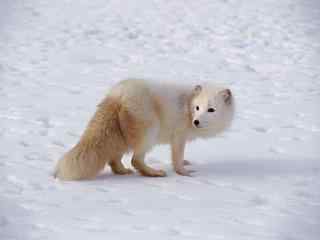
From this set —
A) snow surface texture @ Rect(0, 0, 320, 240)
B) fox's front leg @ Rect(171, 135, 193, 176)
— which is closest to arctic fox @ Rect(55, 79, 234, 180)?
fox's front leg @ Rect(171, 135, 193, 176)

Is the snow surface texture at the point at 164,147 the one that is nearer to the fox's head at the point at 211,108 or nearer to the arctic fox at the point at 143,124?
the arctic fox at the point at 143,124

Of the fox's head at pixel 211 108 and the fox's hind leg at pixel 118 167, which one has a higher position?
the fox's head at pixel 211 108

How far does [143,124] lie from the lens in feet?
16.1

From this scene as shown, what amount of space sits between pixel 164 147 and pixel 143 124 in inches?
55.2

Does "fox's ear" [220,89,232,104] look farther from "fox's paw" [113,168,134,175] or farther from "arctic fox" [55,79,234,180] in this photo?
"fox's paw" [113,168,134,175]

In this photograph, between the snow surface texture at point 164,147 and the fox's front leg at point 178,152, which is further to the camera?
the fox's front leg at point 178,152

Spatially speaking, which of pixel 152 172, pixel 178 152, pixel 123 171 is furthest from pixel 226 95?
pixel 123 171

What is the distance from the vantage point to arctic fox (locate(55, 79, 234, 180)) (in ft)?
15.9

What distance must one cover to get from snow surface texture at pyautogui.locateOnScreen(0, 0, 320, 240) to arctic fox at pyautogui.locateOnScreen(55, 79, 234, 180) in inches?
5.9

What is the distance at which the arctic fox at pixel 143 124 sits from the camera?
191 inches

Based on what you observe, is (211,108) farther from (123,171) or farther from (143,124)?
(123,171)

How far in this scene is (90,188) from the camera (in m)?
4.65

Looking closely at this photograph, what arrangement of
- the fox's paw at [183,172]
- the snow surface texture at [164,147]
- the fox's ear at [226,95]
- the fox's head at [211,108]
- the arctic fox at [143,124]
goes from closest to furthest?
the snow surface texture at [164,147] < the arctic fox at [143,124] < the fox's head at [211,108] < the fox's paw at [183,172] < the fox's ear at [226,95]

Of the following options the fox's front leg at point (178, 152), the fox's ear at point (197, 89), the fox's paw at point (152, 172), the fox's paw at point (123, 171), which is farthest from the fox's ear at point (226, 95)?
the fox's paw at point (123, 171)
